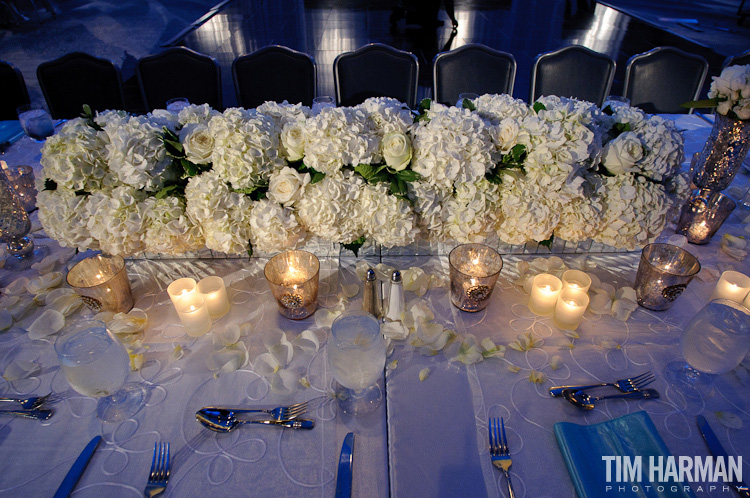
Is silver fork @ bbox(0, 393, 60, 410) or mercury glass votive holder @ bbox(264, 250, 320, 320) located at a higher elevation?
mercury glass votive holder @ bbox(264, 250, 320, 320)

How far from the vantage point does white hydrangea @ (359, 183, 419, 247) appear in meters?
1.14

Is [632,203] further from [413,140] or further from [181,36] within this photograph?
[181,36]

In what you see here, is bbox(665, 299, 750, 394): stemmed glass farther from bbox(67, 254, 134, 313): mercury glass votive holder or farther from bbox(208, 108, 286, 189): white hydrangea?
bbox(67, 254, 134, 313): mercury glass votive holder

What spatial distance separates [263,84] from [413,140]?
191 centimetres

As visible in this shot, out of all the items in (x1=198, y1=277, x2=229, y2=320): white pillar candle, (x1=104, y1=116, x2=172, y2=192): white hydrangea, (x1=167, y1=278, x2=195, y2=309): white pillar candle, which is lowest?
(x1=198, y1=277, x2=229, y2=320): white pillar candle

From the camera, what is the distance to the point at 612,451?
93 cm

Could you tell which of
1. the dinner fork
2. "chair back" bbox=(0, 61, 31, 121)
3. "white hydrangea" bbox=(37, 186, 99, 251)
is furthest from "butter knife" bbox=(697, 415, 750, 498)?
"chair back" bbox=(0, 61, 31, 121)

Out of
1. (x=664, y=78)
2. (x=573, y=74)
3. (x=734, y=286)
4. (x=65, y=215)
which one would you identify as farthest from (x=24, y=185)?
(x=664, y=78)

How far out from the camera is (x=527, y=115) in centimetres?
124

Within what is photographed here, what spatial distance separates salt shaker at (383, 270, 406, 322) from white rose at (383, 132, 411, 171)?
0.30 m

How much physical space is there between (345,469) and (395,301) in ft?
1.54

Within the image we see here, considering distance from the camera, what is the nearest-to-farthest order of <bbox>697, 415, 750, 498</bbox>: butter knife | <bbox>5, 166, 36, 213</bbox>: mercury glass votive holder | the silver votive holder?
<bbox>697, 415, 750, 498</bbox>: butter knife, the silver votive holder, <bbox>5, 166, 36, 213</bbox>: mercury glass votive holder

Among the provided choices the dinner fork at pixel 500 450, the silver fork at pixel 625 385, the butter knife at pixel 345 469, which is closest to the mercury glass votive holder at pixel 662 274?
the silver fork at pixel 625 385

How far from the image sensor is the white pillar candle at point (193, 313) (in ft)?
3.88
